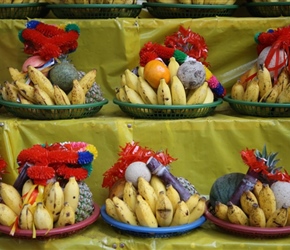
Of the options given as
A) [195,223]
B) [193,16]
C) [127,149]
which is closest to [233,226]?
[195,223]

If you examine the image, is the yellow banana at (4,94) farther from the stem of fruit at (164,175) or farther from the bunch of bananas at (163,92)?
the stem of fruit at (164,175)

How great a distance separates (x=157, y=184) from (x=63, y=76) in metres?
0.56

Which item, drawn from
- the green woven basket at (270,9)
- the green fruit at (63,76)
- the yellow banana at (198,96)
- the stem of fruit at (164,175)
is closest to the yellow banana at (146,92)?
the yellow banana at (198,96)

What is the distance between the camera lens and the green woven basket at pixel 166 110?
7.06ft

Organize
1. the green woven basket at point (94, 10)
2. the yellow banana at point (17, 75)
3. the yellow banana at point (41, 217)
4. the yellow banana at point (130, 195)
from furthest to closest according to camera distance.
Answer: the green woven basket at point (94, 10), the yellow banana at point (17, 75), the yellow banana at point (130, 195), the yellow banana at point (41, 217)

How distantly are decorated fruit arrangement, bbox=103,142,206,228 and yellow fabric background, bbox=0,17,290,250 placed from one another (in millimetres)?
72

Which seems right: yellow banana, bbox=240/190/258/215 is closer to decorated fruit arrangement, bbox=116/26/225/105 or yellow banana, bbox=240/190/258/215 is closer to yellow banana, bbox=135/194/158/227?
yellow banana, bbox=135/194/158/227

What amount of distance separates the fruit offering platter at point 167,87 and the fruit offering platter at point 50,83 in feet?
0.45

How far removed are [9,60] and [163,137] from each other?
2.48ft

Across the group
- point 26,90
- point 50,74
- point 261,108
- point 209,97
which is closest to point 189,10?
point 209,97

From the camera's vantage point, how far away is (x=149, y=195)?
6.05 ft

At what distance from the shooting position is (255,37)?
2.39m

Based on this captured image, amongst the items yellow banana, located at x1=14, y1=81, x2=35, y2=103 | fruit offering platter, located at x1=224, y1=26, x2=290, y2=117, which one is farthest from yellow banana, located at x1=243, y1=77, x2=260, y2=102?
yellow banana, located at x1=14, y1=81, x2=35, y2=103

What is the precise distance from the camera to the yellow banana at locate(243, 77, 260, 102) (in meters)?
2.21
